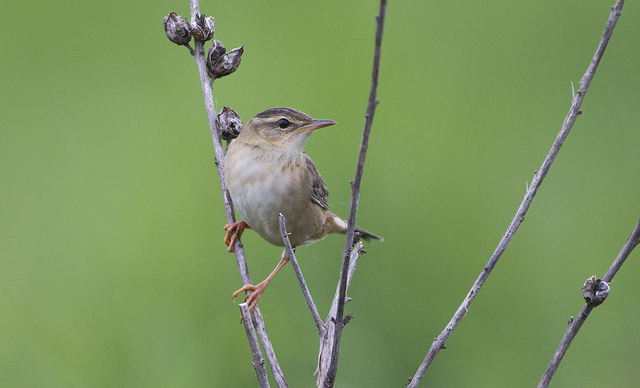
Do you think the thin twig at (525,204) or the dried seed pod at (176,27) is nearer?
the thin twig at (525,204)

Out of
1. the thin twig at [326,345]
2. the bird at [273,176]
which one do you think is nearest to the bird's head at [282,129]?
the bird at [273,176]

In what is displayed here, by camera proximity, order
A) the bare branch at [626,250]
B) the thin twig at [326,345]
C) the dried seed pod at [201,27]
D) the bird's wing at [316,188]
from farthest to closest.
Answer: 1. the bird's wing at [316,188]
2. the dried seed pod at [201,27]
3. the thin twig at [326,345]
4. the bare branch at [626,250]

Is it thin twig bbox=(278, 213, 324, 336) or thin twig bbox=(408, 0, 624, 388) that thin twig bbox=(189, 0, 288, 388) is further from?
thin twig bbox=(408, 0, 624, 388)

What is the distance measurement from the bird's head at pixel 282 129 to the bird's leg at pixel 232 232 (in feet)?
1.27

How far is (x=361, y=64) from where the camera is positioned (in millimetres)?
6145

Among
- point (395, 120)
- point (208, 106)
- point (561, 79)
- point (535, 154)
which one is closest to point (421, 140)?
point (395, 120)

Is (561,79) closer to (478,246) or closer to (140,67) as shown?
(478,246)

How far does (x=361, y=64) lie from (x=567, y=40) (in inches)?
62.8

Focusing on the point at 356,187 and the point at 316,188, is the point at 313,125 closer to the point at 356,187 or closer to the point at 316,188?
the point at 316,188

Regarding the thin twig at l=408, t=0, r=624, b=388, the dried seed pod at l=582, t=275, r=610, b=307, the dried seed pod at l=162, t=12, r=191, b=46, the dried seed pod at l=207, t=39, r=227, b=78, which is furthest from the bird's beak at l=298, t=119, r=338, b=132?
the dried seed pod at l=582, t=275, r=610, b=307

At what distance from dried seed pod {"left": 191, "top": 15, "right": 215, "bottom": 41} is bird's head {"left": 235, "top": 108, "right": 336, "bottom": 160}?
589mm

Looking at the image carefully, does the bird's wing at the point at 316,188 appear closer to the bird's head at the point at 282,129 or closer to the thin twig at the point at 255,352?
the bird's head at the point at 282,129

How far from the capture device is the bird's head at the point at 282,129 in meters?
3.70

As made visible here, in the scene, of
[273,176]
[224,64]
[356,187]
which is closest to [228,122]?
[224,64]
